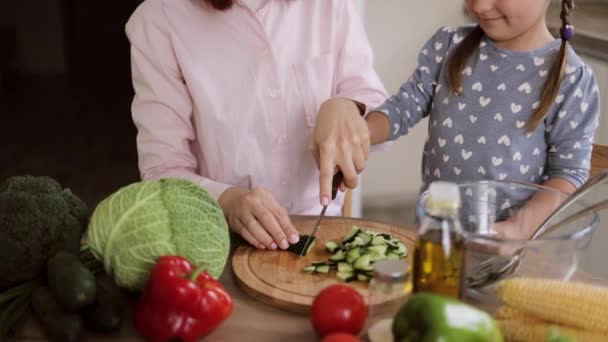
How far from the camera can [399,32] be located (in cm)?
292

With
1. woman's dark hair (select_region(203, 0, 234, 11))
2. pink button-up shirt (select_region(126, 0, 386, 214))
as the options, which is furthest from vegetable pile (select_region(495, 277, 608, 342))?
woman's dark hair (select_region(203, 0, 234, 11))

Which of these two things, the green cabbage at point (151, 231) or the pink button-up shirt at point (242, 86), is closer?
the green cabbage at point (151, 231)

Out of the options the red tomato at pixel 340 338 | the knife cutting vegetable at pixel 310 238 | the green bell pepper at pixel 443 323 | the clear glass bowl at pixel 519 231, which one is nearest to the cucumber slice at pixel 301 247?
the knife cutting vegetable at pixel 310 238

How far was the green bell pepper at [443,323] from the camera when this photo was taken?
0.67 metres

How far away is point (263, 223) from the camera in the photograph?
1.15m

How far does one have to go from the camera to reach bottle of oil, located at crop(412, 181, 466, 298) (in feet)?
2.60

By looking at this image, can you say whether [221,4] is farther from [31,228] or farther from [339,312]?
[339,312]

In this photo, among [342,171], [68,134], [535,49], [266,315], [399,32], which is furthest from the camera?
[68,134]

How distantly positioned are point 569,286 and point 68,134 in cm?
375

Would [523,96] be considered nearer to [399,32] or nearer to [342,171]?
[342,171]

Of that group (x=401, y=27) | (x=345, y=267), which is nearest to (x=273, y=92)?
(x=345, y=267)

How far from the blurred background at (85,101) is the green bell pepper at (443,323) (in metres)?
2.30

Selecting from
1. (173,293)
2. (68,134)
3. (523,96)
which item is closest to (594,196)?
(523,96)

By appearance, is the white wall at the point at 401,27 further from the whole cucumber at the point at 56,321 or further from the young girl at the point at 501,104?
the whole cucumber at the point at 56,321
